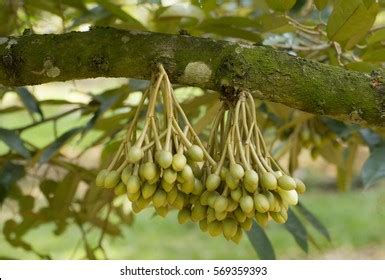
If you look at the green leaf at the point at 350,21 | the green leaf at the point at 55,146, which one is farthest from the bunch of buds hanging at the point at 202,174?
the green leaf at the point at 55,146

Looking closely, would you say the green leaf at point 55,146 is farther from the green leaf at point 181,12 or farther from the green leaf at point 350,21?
the green leaf at point 350,21

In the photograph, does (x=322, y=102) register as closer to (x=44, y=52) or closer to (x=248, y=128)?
(x=248, y=128)

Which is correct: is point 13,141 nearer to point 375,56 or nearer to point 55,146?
point 55,146

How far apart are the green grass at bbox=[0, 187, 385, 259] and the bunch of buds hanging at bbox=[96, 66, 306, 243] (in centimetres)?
274

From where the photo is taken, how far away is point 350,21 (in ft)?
3.96

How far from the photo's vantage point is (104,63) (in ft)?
3.32

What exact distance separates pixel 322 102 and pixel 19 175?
35.6 inches

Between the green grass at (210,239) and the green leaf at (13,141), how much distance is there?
214 cm

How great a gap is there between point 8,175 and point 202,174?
2.65 ft

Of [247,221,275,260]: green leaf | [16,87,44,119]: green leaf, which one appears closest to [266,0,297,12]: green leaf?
[247,221,275,260]: green leaf

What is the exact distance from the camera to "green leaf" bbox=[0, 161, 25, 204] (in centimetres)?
159

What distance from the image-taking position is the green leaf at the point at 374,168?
1.27 m

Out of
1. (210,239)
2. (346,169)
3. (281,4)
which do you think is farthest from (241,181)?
(210,239)
